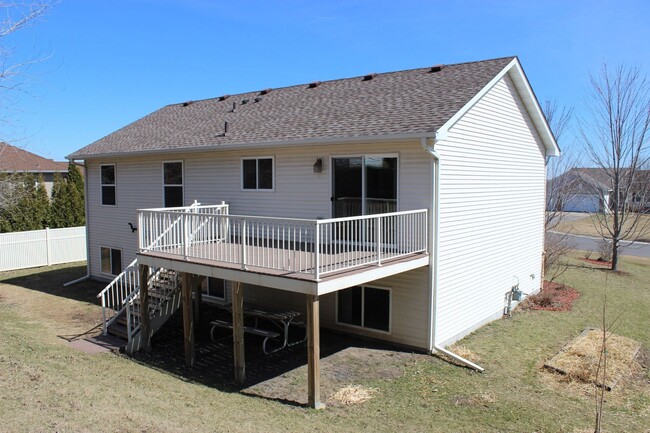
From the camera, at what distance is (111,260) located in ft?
57.8

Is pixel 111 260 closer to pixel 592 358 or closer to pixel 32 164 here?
pixel 592 358

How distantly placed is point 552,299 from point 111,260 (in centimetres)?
1526

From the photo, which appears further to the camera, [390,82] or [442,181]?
[390,82]

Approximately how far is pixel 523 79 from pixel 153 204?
11.8 meters

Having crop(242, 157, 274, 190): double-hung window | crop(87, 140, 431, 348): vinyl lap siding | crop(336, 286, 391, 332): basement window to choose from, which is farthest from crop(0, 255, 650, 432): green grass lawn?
crop(242, 157, 274, 190): double-hung window

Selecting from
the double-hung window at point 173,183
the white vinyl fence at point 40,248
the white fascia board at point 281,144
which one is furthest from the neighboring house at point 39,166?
the double-hung window at point 173,183

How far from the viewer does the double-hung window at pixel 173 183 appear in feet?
49.5

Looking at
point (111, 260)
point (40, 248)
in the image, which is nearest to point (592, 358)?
point (111, 260)

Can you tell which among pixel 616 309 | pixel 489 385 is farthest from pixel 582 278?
pixel 489 385

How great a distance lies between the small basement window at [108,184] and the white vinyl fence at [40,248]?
6125 millimetres

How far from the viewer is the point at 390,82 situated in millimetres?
14312

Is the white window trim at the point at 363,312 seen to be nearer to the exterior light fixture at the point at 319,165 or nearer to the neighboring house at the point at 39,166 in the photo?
the exterior light fixture at the point at 319,165

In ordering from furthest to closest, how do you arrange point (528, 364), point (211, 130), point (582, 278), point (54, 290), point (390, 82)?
point (582, 278) < point (54, 290) < point (211, 130) < point (390, 82) < point (528, 364)

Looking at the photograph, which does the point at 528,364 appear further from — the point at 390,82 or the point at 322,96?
the point at 322,96
